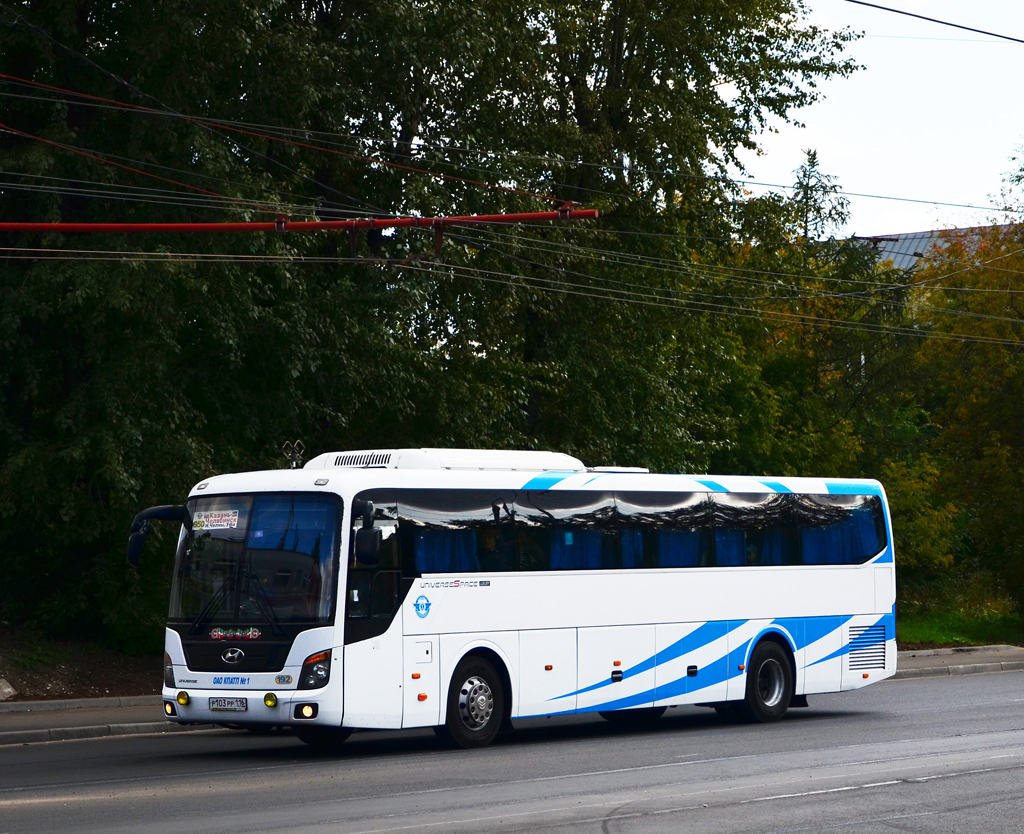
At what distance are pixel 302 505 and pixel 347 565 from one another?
842 millimetres

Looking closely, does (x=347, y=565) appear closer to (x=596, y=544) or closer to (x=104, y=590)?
(x=596, y=544)

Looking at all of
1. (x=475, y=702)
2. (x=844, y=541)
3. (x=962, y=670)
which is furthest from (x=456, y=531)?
(x=962, y=670)

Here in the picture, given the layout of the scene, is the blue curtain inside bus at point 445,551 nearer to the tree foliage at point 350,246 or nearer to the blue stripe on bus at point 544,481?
the blue stripe on bus at point 544,481

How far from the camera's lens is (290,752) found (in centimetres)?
1570

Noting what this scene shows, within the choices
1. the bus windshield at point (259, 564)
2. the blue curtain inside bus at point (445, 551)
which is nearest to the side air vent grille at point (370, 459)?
the blue curtain inside bus at point (445, 551)

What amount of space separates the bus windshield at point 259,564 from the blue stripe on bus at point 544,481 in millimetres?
2719

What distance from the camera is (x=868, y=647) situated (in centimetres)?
2030

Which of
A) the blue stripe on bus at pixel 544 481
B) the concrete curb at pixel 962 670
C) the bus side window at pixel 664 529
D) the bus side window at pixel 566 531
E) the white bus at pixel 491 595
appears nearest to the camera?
the white bus at pixel 491 595

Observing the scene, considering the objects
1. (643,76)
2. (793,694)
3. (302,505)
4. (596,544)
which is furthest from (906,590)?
(302,505)

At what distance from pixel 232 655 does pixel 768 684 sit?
7757 millimetres

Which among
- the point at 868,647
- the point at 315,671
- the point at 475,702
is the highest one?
the point at 315,671

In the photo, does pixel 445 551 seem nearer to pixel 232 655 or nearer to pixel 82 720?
pixel 232 655

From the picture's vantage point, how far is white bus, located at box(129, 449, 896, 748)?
14516 mm

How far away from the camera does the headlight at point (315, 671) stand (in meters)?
14.2
